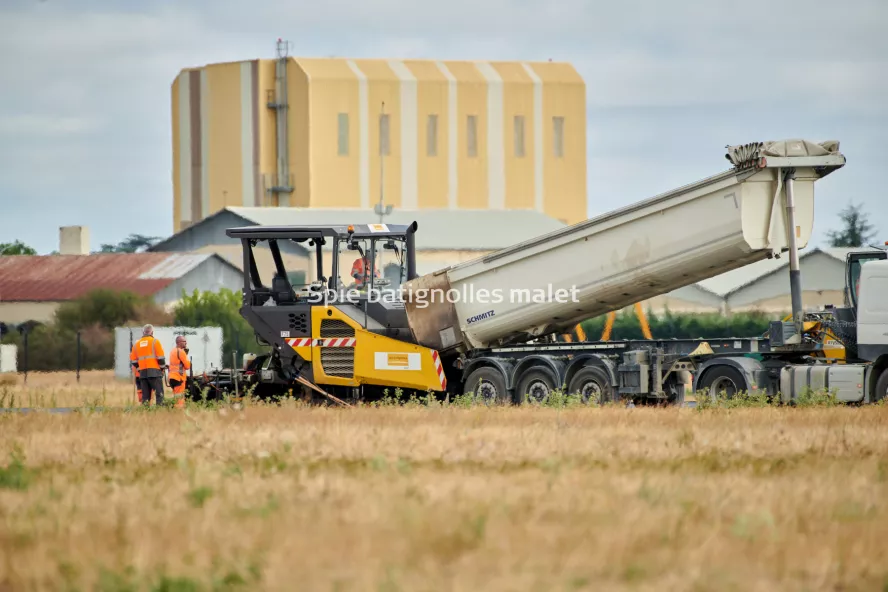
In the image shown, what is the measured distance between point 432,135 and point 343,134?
512cm

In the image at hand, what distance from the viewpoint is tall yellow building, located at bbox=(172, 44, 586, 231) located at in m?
81.4

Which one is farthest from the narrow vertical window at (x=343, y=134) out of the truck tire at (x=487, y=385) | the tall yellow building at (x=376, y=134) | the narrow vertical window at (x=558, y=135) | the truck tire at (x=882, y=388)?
the truck tire at (x=882, y=388)

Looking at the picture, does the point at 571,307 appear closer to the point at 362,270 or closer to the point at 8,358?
the point at 362,270

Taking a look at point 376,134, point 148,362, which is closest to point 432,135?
point 376,134


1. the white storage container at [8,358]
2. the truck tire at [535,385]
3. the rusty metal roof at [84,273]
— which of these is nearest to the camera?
Result: the truck tire at [535,385]

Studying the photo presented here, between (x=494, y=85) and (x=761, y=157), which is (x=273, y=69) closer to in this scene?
(x=494, y=85)

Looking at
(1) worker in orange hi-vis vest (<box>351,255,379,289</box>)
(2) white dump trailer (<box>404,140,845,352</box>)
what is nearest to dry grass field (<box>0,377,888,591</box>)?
(2) white dump trailer (<box>404,140,845,352</box>)

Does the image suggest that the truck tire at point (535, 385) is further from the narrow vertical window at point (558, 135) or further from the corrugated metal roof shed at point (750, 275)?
the narrow vertical window at point (558, 135)

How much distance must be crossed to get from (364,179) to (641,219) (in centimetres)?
6025

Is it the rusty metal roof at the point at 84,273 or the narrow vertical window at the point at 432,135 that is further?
the narrow vertical window at the point at 432,135

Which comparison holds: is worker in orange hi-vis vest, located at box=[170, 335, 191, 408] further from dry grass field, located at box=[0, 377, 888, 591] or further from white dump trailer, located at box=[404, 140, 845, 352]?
dry grass field, located at box=[0, 377, 888, 591]

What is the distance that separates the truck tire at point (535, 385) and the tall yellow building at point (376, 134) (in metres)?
57.3

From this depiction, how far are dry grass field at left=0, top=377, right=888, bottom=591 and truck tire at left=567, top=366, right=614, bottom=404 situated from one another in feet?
19.8

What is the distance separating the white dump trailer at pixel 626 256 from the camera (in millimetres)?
21781
